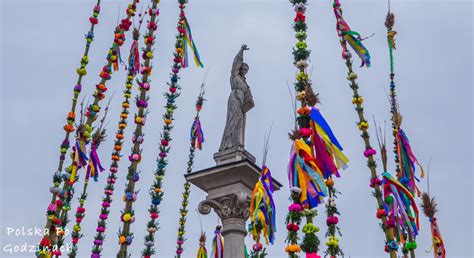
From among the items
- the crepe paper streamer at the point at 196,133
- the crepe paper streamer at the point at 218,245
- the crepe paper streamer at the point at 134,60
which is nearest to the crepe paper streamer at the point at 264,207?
the crepe paper streamer at the point at 218,245

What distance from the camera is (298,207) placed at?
10.1 m

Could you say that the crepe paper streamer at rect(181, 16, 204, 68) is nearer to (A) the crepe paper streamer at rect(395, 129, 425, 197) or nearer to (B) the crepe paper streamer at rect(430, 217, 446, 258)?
(A) the crepe paper streamer at rect(395, 129, 425, 197)

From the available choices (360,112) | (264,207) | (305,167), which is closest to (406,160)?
(360,112)

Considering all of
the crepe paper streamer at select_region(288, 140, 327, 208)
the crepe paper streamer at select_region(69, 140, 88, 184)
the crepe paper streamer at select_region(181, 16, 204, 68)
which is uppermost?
the crepe paper streamer at select_region(181, 16, 204, 68)

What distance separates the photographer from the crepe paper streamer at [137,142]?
39.3 feet

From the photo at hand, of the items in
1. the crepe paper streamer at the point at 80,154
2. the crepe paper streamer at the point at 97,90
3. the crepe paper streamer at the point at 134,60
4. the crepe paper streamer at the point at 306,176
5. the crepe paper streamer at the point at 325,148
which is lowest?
the crepe paper streamer at the point at 306,176

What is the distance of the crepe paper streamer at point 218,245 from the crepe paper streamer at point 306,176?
401 cm

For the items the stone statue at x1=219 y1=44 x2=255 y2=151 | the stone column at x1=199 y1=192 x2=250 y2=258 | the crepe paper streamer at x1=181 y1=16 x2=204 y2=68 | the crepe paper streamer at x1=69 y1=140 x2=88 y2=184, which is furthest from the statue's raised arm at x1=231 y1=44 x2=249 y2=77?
the crepe paper streamer at x1=69 y1=140 x2=88 y2=184

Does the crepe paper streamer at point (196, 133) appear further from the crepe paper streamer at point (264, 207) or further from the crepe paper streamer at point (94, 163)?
the crepe paper streamer at point (264, 207)

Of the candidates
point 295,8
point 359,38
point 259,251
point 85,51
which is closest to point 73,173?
point 85,51

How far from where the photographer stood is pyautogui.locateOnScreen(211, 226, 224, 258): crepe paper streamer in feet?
45.1

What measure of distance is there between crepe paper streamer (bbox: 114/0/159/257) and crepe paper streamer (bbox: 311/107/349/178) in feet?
13.2

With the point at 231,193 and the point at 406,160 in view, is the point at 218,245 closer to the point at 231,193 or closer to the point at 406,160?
the point at 231,193

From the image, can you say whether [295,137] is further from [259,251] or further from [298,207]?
[259,251]
